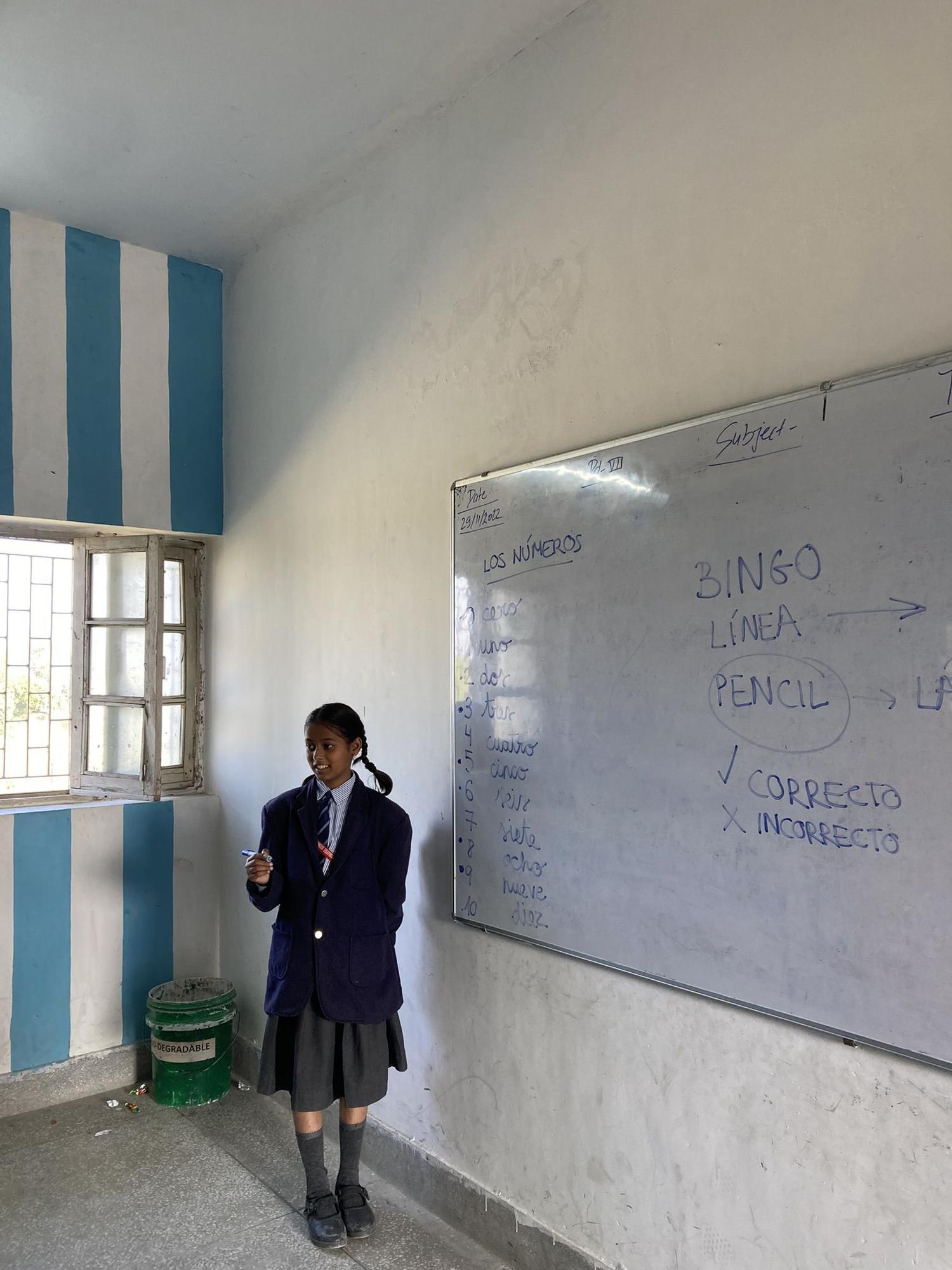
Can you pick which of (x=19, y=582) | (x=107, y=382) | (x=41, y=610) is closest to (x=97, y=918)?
(x=41, y=610)

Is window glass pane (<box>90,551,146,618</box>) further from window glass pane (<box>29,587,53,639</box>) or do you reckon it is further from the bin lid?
the bin lid

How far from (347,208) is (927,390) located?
2.25 m

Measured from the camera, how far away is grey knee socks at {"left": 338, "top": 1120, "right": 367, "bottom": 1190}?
2598mm

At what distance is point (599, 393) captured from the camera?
225 cm

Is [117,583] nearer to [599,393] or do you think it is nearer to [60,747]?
[60,747]

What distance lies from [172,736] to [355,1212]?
2041mm

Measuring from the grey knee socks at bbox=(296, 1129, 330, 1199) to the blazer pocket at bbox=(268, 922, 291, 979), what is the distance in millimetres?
467

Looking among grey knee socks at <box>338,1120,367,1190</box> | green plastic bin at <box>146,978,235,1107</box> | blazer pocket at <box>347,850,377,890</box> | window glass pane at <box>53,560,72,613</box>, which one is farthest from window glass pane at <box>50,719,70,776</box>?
grey knee socks at <box>338,1120,367,1190</box>

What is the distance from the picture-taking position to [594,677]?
219 centimetres

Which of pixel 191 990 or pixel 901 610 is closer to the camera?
pixel 901 610

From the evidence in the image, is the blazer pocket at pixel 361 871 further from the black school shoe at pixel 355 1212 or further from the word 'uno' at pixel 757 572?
the word 'uno' at pixel 757 572

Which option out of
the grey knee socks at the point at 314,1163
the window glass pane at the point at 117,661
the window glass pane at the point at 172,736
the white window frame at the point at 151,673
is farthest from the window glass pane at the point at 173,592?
the grey knee socks at the point at 314,1163

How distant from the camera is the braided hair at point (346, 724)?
2.58m

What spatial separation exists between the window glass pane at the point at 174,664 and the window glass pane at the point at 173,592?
2.4 inches
